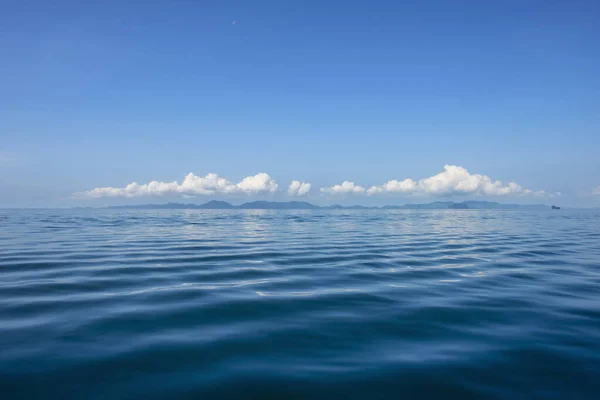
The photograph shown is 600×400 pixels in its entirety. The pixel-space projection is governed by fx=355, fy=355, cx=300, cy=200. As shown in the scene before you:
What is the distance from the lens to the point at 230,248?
20250mm

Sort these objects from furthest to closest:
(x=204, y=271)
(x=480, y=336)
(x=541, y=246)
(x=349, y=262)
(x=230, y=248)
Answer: (x=541, y=246)
(x=230, y=248)
(x=349, y=262)
(x=204, y=271)
(x=480, y=336)

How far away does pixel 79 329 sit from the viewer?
6707 millimetres

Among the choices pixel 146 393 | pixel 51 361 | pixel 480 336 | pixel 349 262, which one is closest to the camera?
pixel 146 393

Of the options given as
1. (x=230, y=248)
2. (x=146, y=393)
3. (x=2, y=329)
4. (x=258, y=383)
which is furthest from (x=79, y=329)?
(x=230, y=248)

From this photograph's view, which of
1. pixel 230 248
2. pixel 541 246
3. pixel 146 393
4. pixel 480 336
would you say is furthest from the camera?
pixel 541 246

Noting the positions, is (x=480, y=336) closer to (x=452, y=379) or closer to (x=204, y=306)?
(x=452, y=379)

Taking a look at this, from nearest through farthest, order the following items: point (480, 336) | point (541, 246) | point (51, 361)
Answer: point (51, 361)
point (480, 336)
point (541, 246)

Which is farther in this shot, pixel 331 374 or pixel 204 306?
pixel 204 306

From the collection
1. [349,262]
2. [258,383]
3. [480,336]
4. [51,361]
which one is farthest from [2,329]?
[349,262]

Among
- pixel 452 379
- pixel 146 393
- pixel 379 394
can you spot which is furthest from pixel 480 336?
pixel 146 393

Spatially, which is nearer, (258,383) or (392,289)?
(258,383)

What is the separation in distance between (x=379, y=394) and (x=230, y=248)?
16.5m

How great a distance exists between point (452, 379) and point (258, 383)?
2702mm

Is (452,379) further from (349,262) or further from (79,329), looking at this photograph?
(349,262)
